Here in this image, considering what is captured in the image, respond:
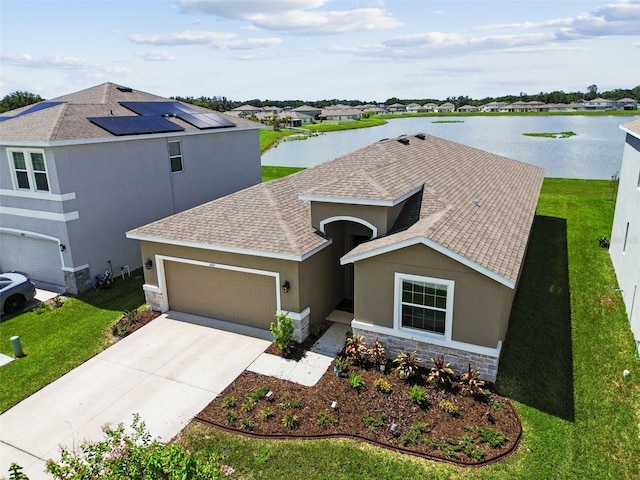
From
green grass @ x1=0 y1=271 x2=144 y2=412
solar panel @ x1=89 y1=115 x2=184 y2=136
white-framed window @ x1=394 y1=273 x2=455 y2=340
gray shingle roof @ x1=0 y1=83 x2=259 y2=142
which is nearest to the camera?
white-framed window @ x1=394 y1=273 x2=455 y2=340

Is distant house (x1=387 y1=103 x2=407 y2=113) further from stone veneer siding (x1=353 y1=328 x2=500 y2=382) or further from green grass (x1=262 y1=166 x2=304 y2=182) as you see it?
stone veneer siding (x1=353 y1=328 x2=500 y2=382)

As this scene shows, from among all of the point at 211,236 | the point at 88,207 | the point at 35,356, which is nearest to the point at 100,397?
the point at 35,356

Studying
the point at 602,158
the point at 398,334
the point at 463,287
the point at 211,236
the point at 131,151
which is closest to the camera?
the point at 463,287

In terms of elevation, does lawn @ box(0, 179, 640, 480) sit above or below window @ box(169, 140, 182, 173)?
below

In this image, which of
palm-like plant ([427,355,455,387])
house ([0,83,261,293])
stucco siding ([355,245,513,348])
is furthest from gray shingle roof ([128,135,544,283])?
house ([0,83,261,293])

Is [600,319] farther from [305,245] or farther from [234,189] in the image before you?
[234,189]

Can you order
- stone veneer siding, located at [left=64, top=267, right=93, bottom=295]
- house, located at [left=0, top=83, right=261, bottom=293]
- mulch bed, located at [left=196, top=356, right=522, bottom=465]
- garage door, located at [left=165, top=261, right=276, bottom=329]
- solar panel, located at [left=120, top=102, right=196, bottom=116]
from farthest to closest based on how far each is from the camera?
solar panel, located at [left=120, top=102, right=196, bottom=116], stone veneer siding, located at [left=64, top=267, right=93, bottom=295], house, located at [left=0, top=83, right=261, bottom=293], garage door, located at [left=165, top=261, right=276, bottom=329], mulch bed, located at [left=196, top=356, right=522, bottom=465]

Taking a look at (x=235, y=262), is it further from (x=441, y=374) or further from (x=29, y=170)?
(x=29, y=170)
